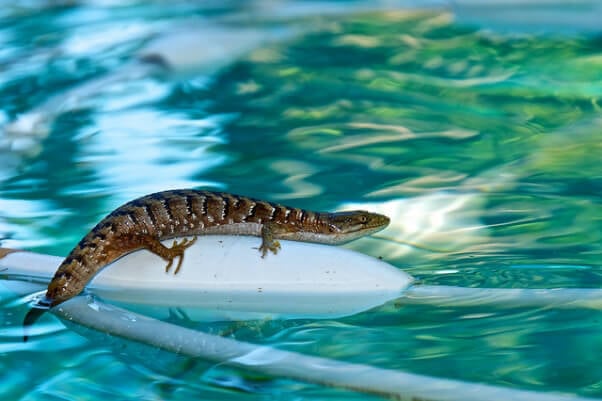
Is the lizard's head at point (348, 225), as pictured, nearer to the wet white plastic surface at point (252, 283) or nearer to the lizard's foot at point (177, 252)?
the wet white plastic surface at point (252, 283)

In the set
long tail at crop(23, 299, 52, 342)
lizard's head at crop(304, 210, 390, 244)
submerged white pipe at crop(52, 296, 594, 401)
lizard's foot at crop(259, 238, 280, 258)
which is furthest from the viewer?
lizard's head at crop(304, 210, 390, 244)

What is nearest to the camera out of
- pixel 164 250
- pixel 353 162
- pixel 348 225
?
pixel 164 250

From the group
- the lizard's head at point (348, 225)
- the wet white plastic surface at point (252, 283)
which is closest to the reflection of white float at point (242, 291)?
the wet white plastic surface at point (252, 283)

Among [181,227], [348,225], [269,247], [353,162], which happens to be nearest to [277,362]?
[269,247]

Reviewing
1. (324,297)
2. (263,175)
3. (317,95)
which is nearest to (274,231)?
(324,297)

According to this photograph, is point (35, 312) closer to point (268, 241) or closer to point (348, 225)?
point (268, 241)

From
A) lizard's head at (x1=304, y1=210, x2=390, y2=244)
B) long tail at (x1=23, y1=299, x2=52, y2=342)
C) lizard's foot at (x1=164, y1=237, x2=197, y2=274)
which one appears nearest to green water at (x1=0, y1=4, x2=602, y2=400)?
long tail at (x1=23, y1=299, x2=52, y2=342)

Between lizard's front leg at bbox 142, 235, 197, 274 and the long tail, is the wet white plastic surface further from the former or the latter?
the long tail

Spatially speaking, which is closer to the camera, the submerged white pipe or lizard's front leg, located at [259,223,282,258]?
the submerged white pipe
